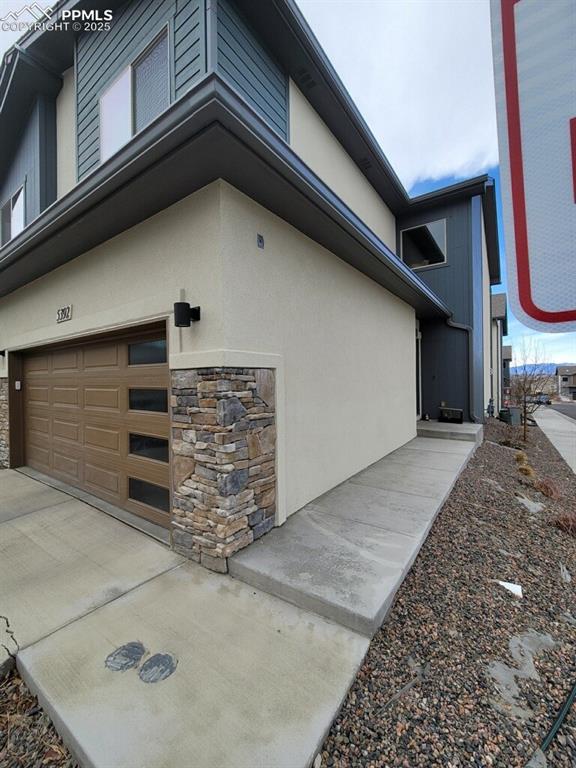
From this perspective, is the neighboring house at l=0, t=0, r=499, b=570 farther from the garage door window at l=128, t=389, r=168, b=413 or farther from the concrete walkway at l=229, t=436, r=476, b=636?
the concrete walkway at l=229, t=436, r=476, b=636

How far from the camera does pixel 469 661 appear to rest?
212 centimetres

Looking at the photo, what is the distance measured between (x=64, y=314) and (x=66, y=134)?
139 inches

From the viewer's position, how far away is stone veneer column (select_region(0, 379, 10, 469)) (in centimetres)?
651

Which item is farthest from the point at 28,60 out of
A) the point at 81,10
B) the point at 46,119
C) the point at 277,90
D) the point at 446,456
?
the point at 446,456

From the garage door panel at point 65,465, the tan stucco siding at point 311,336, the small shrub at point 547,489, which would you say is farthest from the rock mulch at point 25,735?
the small shrub at point 547,489

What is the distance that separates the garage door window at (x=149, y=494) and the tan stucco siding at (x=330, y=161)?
4.98 meters

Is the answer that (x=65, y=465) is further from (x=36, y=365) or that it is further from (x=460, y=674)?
(x=460, y=674)

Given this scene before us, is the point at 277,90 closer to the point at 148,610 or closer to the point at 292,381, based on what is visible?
the point at 292,381

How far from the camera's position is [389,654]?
216cm

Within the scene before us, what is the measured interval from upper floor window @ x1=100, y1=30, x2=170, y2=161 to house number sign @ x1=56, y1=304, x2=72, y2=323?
2.09 metres

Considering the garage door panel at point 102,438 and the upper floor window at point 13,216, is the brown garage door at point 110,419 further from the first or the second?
the upper floor window at point 13,216

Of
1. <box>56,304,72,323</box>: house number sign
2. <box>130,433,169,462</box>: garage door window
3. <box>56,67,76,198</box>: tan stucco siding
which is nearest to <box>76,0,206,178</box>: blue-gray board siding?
<box>56,67,76,198</box>: tan stucco siding

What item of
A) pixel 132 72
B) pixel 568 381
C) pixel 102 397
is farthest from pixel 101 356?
pixel 568 381

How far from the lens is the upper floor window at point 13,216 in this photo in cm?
678
